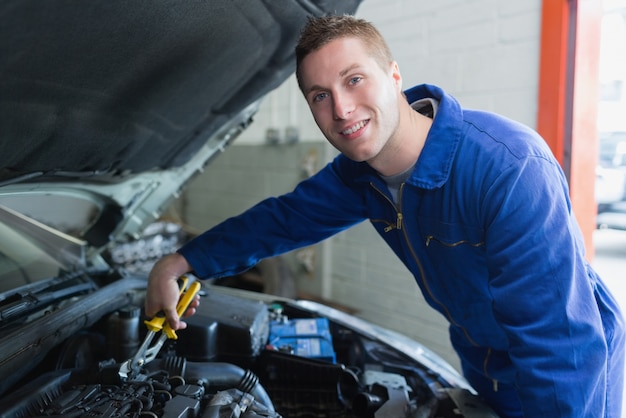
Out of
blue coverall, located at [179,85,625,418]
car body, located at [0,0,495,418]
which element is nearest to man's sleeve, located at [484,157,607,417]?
blue coverall, located at [179,85,625,418]

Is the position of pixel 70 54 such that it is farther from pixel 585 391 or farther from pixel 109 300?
pixel 585 391

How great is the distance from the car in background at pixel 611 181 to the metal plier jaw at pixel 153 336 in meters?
1.88

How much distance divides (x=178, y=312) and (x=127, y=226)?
80 centimetres

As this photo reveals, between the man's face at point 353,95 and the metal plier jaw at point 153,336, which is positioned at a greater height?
the man's face at point 353,95

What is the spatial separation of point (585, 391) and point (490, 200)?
370 mm

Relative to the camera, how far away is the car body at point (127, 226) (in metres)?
0.91

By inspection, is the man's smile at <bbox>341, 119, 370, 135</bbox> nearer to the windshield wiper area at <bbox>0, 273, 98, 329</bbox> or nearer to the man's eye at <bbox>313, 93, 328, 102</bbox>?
the man's eye at <bbox>313, 93, 328, 102</bbox>

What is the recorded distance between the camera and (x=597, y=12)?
78.7 inches

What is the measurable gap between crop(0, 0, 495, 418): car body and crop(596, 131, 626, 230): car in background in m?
1.21

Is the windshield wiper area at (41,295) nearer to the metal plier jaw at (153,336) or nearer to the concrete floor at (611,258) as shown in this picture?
the metal plier jaw at (153,336)

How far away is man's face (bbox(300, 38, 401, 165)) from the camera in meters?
1.02

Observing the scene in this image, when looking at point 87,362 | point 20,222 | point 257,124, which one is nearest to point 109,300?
point 87,362

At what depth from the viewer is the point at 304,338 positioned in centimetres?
146

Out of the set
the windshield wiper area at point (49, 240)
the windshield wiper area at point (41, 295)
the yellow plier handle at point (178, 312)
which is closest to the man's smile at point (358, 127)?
the yellow plier handle at point (178, 312)
